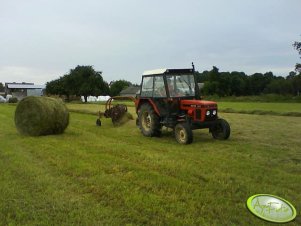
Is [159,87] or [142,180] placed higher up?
[159,87]

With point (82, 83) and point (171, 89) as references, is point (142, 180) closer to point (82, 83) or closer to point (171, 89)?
point (171, 89)

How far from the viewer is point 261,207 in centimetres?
505

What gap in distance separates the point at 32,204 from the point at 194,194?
7.17 feet

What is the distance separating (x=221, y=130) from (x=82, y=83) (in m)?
47.9

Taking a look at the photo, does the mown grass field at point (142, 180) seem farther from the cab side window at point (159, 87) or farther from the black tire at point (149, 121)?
the cab side window at point (159, 87)

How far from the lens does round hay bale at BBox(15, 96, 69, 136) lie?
1212 centimetres

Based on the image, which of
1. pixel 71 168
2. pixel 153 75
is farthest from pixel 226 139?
pixel 71 168

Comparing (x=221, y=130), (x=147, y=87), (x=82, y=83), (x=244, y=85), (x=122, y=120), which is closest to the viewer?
(x=221, y=130)

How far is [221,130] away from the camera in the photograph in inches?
443

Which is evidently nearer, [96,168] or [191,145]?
[96,168]

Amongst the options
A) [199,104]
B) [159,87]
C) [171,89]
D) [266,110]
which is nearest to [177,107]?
[171,89]

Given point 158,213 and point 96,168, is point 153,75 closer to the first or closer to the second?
point 96,168

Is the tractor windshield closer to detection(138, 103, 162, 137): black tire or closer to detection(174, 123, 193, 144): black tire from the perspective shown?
detection(138, 103, 162, 137): black tire

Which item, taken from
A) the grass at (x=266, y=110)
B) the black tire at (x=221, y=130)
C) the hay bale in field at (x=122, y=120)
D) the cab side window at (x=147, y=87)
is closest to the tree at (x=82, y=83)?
the grass at (x=266, y=110)
